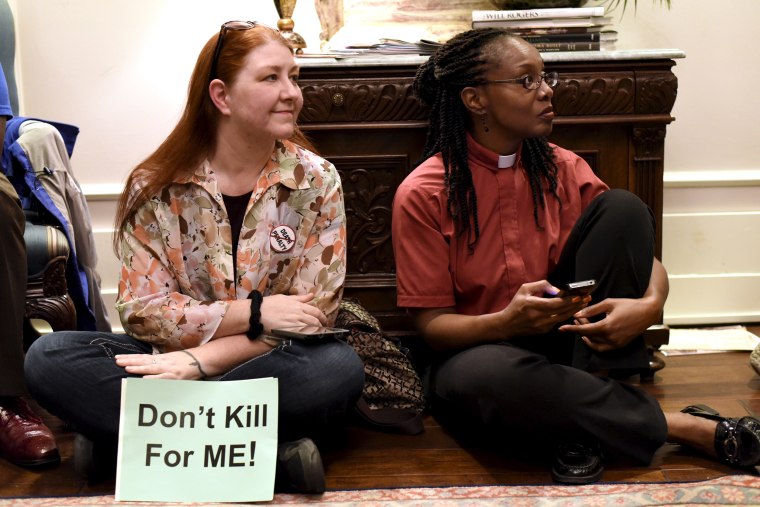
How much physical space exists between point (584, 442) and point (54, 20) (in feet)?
7.35

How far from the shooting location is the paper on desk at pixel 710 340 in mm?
3008

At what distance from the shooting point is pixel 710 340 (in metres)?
3.09

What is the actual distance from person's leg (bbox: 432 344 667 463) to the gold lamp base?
1.19 m

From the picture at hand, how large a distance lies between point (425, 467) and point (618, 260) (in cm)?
61

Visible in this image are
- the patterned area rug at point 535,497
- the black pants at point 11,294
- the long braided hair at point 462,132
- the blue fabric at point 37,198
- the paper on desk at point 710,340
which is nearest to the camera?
the patterned area rug at point 535,497

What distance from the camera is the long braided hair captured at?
2301 mm

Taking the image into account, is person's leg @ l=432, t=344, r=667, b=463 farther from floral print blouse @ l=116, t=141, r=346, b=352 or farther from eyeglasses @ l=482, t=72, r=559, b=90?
eyeglasses @ l=482, t=72, r=559, b=90

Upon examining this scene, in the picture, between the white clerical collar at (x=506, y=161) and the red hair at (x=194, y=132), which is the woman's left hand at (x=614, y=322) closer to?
the white clerical collar at (x=506, y=161)

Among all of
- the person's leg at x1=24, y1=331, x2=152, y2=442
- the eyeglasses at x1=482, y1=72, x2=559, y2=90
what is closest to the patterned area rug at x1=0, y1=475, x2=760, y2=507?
the person's leg at x1=24, y1=331, x2=152, y2=442

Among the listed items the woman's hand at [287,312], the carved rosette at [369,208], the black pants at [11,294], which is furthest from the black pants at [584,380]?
the black pants at [11,294]

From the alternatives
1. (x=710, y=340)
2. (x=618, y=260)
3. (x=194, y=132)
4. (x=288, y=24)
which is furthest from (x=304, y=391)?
(x=710, y=340)

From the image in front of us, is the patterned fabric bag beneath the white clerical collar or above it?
beneath

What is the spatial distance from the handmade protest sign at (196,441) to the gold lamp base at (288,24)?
3.95ft

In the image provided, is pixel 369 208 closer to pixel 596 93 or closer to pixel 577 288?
pixel 596 93
